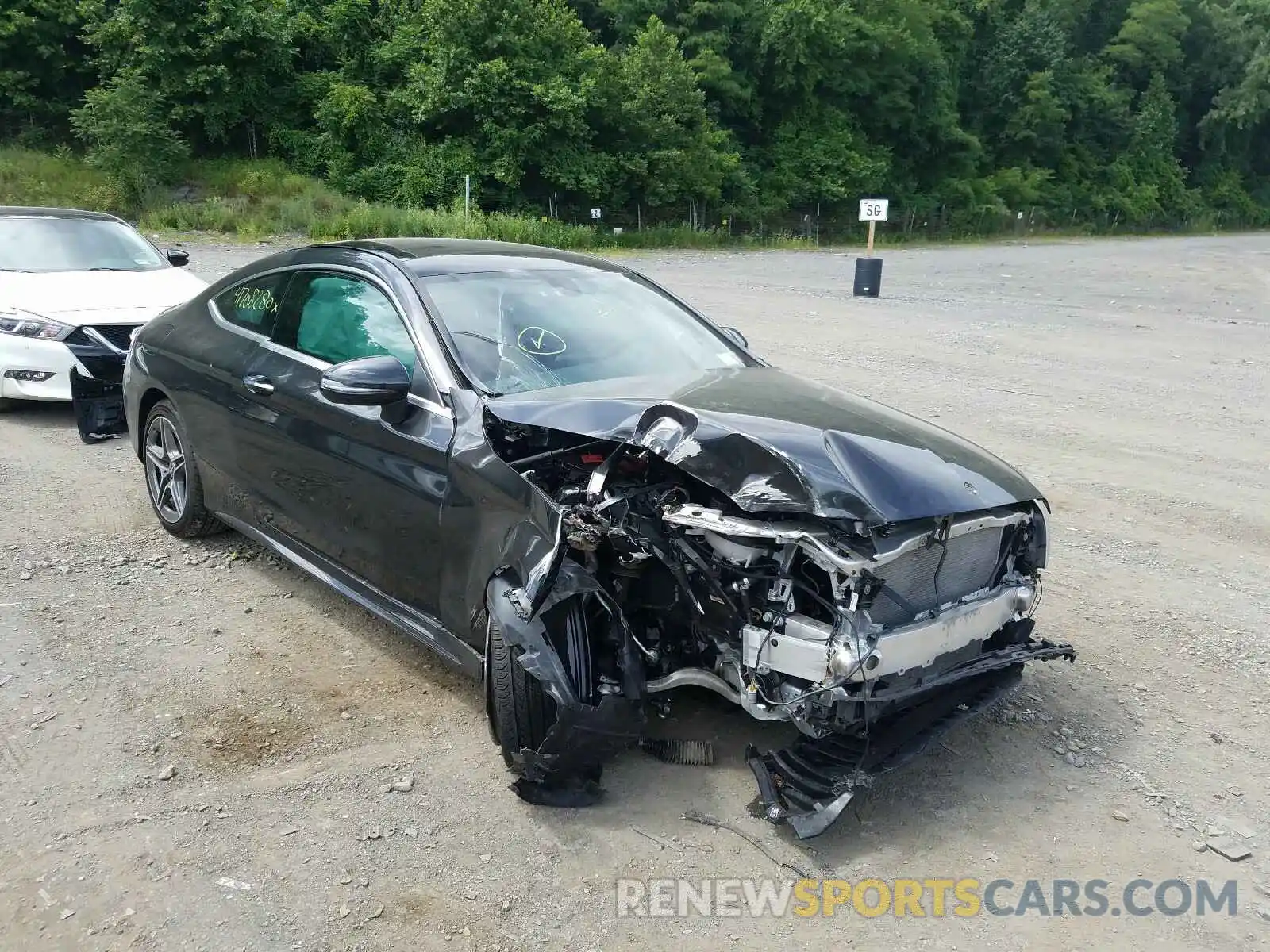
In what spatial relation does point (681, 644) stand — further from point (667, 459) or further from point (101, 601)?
point (101, 601)

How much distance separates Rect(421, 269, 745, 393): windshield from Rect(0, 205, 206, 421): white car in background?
4.32 m

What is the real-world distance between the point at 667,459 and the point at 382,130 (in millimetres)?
39323

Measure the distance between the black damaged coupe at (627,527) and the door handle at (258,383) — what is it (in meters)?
0.02

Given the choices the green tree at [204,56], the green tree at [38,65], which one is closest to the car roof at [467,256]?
the green tree at [204,56]

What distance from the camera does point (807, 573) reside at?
3045 millimetres

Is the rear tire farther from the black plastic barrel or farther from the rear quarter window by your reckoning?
the black plastic barrel

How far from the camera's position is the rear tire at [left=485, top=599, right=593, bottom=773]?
317cm

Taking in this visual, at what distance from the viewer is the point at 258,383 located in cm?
445

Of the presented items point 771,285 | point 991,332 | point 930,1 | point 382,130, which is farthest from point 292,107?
point 930,1

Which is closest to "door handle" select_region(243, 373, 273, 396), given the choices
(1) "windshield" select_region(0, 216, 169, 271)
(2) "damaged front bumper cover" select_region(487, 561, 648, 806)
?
(2) "damaged front bumper cover" select_region(487, 561, 648, 806)

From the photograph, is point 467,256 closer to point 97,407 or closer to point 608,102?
point 97,407

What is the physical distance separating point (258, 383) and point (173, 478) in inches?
50.1

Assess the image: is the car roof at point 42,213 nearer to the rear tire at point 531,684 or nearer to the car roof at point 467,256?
the car roof at point 467,256

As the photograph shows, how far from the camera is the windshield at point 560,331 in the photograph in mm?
3875
